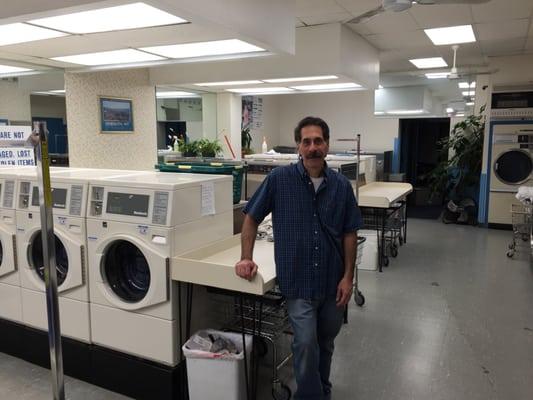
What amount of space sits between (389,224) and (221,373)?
3.73 meters

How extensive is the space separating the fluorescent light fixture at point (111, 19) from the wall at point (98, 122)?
6.77ft

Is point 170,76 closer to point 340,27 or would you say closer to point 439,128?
point 340,27

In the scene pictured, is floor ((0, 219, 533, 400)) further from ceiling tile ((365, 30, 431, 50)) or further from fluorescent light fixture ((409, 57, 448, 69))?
fluorescent light fixture ((409, 57, 448, 69))

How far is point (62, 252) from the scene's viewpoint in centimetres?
295

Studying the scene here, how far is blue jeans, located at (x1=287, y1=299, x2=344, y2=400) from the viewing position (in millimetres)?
2176

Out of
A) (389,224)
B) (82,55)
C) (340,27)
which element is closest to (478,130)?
(389,224)

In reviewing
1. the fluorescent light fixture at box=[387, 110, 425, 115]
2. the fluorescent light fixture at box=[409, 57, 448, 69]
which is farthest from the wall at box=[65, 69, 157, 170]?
the fluorescent light fixture at box=[387, 110, 425, 115]

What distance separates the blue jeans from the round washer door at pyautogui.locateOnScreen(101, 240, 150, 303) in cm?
92

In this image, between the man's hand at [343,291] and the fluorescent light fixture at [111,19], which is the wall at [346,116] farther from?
the man's hand at [343,291]

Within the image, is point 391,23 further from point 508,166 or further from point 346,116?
point 346,116

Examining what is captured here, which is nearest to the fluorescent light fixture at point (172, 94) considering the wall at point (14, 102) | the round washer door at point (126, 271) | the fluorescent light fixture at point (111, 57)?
the wall at point (14, 102)

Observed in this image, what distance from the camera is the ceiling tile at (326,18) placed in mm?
4625

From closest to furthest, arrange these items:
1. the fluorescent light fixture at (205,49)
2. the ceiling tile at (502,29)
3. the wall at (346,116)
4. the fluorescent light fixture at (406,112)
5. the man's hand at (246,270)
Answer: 1. the man's hand at (246,270)
2. the fluorescent light fixture at (205,49)
3. the ceiling tile at (502,29)
4. the fluorescent light fixture at (406,112)
5. the wall at (346,116)

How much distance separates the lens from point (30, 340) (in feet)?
9.89
